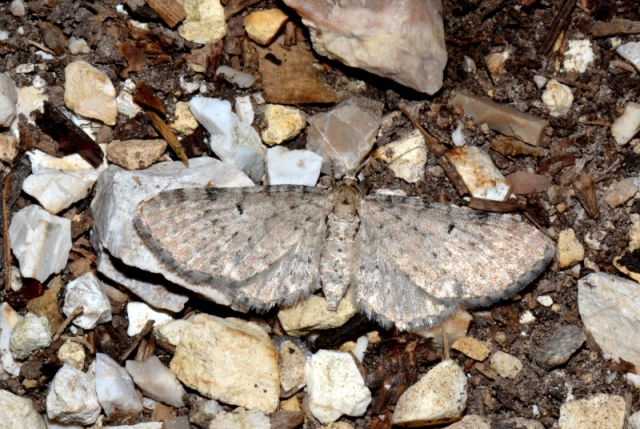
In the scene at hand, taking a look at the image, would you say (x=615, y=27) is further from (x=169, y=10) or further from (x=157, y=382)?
(x=157, y=382)

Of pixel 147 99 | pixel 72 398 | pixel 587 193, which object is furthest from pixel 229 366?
pixel 587 193

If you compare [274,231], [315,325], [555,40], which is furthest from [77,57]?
[555,40]

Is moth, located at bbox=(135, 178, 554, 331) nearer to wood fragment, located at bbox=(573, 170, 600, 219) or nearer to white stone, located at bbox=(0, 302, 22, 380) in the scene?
wood fragment, located at bbox=(573, 170, 600, 219)

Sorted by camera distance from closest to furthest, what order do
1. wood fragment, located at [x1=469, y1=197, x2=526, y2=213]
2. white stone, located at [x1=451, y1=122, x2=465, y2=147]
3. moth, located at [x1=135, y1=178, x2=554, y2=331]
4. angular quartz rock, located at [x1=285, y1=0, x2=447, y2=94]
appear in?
moth, located at [x1=135, y1=178, x2=554, y2=331] → angular quartz rock, located at [x1=285, y1=0, x2=447, y2=94] → wood fragment, located at [x1=469, y1=197, x2=526, y2=213] → white stone, located at [x1=451, y1=122, x2=465, y2=147]

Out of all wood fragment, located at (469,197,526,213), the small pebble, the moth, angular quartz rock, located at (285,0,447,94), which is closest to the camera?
the moth

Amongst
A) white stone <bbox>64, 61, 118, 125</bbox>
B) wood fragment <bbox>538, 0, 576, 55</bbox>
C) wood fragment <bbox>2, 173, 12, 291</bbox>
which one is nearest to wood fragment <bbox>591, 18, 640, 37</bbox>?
wood fragment <bbox>538, 0, 576, 55</bbox>

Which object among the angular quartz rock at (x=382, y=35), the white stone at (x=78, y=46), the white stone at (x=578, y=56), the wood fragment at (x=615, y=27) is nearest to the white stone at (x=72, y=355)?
the white stone at (x=78, y=46)

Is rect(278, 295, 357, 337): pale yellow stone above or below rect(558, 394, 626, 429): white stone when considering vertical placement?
above

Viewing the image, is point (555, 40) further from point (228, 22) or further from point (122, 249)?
point (122, 249)
